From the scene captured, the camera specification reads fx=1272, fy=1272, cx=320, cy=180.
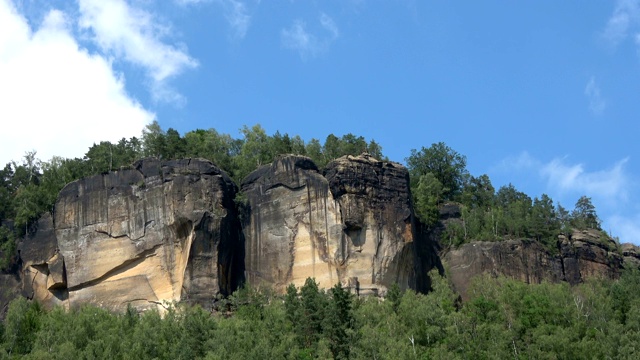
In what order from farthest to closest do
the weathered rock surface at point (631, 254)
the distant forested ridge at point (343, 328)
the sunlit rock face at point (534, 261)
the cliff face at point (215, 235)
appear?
the weathered rock surface at point (631, 254), the sunlit rock face at point (534, 261), the cliff face at point (215, 235), the distant forested ridge at point (343, 328)

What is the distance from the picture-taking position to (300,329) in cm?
7294

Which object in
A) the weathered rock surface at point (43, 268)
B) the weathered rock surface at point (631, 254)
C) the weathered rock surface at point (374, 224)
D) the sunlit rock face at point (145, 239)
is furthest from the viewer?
the weathered rock surface at point (631, 254)

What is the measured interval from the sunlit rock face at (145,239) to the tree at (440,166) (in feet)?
71.3

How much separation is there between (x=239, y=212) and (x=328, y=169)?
6675mm

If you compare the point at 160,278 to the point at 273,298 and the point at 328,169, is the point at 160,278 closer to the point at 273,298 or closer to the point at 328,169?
the point at 273,298

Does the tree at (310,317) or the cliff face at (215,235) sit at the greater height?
the cliff face at (215,235)

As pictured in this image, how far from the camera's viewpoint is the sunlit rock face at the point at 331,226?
82.0m

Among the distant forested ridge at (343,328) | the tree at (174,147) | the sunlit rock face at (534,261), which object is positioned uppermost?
the tree at (174,147)

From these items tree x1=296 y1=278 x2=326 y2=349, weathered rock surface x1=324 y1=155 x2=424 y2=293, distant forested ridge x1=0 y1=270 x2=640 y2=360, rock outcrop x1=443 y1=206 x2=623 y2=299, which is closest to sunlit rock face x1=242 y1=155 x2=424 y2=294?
weathered rock surface x1=324 y1=155 x2=424 y2=293

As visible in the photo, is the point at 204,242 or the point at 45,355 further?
the point at 204,242

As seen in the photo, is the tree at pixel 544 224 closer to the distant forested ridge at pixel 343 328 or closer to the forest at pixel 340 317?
the forest at pixel 340 317

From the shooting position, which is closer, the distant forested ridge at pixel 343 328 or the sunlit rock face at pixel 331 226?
the distant forested ridge at pixel 343 328

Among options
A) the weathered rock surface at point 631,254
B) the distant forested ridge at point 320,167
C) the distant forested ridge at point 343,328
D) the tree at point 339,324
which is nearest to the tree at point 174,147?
the distant forested ridge at point 320,167

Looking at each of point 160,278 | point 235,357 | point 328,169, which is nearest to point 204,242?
point 160,278
